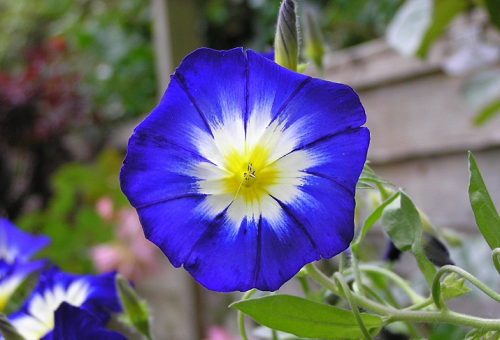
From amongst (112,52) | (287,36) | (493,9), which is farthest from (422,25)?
(112,52)

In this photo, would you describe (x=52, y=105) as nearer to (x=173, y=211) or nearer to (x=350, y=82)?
(x=350, y=82)

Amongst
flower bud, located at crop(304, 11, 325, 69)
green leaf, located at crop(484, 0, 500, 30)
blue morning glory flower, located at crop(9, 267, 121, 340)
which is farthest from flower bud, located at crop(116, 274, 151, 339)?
green leaf, located at crop(484, 0, 500, 30)

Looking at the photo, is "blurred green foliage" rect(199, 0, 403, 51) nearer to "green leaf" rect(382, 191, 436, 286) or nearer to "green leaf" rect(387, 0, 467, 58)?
"green leaf" rect(387, 0, 467, 58)

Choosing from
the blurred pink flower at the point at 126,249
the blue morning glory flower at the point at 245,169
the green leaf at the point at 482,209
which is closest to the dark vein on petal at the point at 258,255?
the blue morning glory flower at the point at 245,169

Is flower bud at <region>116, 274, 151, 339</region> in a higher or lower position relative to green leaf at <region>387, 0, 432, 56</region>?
lower

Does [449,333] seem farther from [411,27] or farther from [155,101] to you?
[155,101]

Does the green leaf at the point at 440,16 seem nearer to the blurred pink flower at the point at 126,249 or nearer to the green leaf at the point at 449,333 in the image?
the green leaf at the point at 449,333

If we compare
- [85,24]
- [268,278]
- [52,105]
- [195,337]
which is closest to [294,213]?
[268,278]
